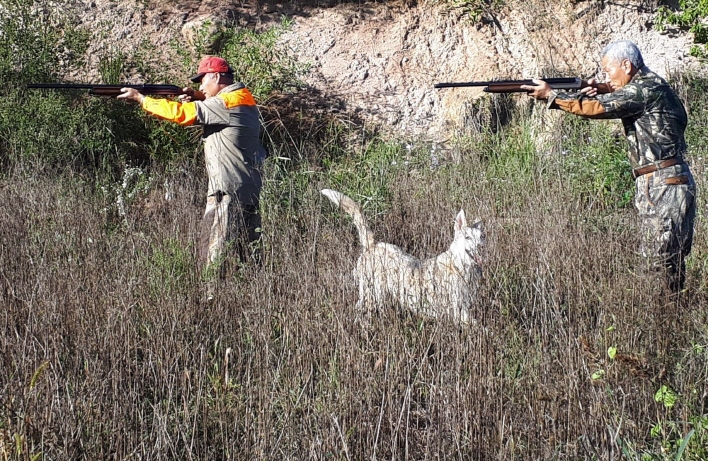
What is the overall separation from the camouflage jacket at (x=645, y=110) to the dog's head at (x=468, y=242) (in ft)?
3.42

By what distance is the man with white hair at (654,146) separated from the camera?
5.35m

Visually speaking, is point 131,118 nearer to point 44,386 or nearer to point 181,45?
point 181,45

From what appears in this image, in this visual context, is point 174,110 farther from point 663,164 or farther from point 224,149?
point 663,164

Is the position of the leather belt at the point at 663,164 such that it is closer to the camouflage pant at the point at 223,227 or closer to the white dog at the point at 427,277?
the white dog at the point at 427,277

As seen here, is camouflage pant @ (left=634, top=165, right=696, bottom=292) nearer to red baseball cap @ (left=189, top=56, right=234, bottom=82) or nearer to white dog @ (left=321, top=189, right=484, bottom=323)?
white dog @ (left=321, top=189, right=484, bottom=323)

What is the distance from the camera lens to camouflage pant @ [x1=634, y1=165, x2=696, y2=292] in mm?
5359

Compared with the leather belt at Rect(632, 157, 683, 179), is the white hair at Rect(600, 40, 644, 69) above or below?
above

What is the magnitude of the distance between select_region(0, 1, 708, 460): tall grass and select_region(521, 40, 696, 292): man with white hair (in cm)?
28

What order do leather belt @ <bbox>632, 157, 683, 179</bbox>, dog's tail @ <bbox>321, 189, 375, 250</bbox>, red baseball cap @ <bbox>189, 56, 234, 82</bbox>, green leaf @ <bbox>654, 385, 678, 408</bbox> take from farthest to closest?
red baseball cap @ <bbox>189, 56, 234, 82</bbox>
dog's tail @ <bbox>321, 189, 375, 250</bbox>
leather belt @ <bbox>632, 157, 683, 179</bbox>
green leaf @ <bbox>654, 385, 678, 408</bbox>

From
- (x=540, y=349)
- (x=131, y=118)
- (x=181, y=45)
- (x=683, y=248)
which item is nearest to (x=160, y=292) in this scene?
(x=540, y=349)

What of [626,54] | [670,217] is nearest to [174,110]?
[626,54]

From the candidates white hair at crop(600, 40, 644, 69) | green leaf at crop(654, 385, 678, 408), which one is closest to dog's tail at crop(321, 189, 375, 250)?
white hair at crop(600, 40, 644, 69)

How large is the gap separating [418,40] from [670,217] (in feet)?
23.6

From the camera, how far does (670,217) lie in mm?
5383
